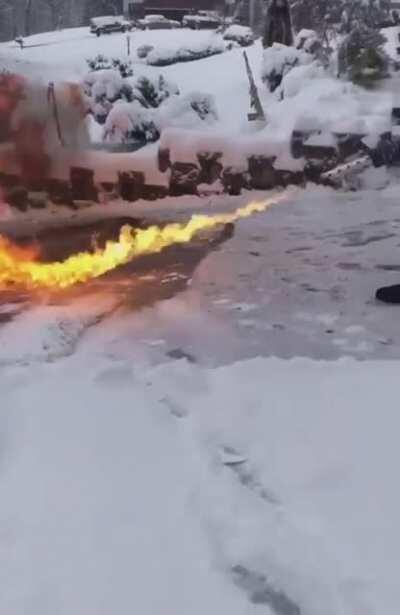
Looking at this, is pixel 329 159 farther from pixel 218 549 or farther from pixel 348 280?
pixel 218 549

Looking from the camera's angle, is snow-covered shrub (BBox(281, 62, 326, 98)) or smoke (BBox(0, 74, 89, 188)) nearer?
smoke (BBox(0, 74, 89, 188))

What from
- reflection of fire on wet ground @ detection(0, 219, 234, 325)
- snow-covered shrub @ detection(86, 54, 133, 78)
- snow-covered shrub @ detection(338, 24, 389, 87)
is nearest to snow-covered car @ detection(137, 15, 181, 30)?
snow-covered shrub @ detection(86, 54, 133, 78)

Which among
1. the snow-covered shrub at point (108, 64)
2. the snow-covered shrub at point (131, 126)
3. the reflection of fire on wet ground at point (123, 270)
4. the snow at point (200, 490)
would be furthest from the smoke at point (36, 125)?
the snow at point (200, 490)

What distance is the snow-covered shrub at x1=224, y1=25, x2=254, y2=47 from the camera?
25.1m

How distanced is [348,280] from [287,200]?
176 inches

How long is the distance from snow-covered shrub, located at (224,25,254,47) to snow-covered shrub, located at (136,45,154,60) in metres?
3.03

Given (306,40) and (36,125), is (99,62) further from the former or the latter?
(36,125)

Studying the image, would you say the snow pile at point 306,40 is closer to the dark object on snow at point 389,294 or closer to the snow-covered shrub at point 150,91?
the snow-covered shrub at point 150,91

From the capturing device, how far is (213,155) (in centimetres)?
1195

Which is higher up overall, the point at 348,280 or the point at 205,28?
the point at 205,28

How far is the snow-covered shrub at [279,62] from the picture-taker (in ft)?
56.9

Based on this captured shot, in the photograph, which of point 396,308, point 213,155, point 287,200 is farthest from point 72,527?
point 213,155

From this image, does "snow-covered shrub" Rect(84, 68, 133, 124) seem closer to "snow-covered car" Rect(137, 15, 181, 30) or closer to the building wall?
"snow-covered car" Rect(137, 15, 181, 30)

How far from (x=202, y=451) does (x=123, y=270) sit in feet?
12.0
